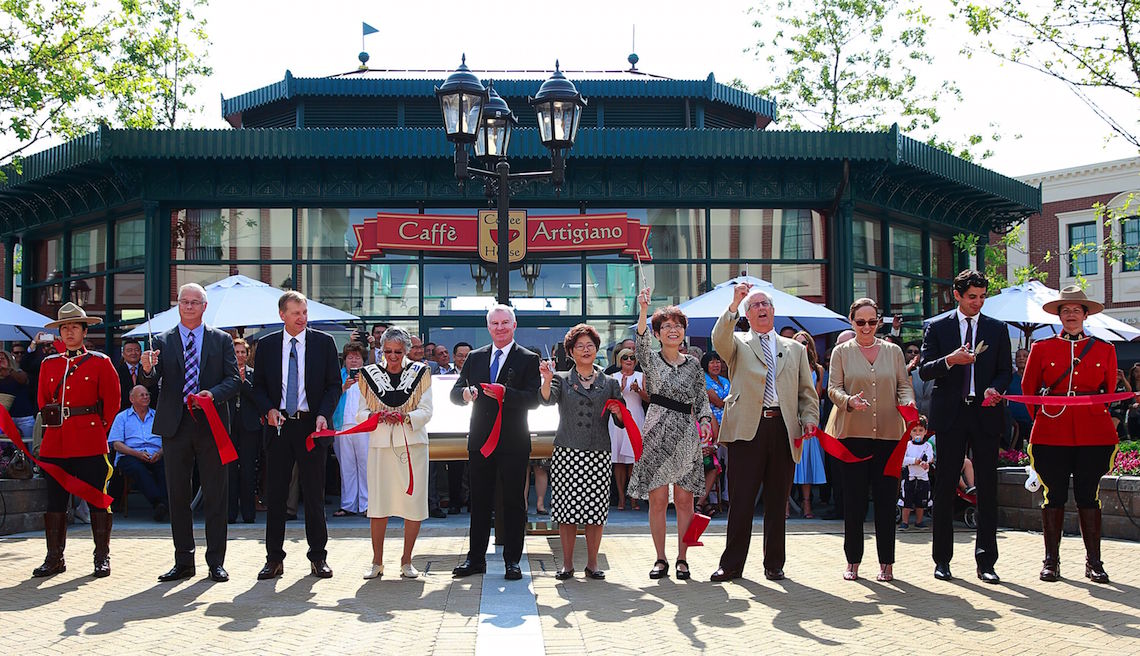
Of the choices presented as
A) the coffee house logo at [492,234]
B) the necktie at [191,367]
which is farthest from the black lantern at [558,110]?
the coffee house logo at [492,234]

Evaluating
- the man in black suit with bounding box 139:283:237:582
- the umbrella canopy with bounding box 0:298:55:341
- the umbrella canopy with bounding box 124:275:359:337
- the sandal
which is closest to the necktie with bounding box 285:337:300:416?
the man in black suit with bounding box 139:283:237:582

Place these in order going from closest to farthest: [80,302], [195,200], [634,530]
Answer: [634,530]
[195,200]
[80,302]

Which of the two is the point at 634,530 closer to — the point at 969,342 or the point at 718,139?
the point at 969,342

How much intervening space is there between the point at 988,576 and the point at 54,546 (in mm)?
6433

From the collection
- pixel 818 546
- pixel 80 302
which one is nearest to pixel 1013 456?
pixel 818 546

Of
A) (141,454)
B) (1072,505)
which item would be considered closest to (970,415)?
(1072,505)

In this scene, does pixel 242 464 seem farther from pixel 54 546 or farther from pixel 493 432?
pixel 493 432

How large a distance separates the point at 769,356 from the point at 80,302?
1492 centimetres

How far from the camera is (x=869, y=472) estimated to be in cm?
775

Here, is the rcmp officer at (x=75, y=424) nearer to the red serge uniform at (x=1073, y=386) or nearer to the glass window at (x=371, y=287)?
the red serge uniform at (x=1073, y=386)

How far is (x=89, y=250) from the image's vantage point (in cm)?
1897

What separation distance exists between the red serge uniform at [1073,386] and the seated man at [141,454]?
846 centimetres

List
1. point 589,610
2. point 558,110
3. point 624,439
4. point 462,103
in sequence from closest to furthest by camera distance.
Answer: point 589,610, point 462,103, point 558,110, point 624,439

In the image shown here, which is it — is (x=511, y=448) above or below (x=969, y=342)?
below
